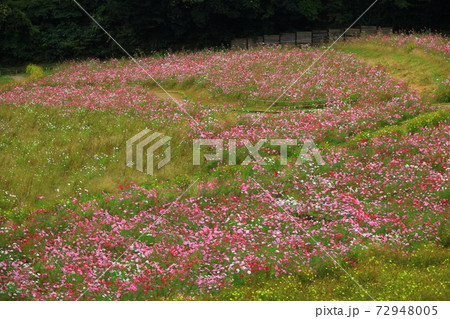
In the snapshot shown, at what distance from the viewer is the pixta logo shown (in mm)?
14335

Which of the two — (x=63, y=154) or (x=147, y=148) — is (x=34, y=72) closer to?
(x=63, y=154)

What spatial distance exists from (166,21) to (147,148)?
20250 millimetres

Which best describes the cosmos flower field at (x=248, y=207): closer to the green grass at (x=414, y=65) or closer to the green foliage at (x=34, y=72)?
the green grass at (x=414, y=65)

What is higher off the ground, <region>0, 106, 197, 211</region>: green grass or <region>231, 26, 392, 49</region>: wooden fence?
<region>231, 26, 392, 49</region>: wooden fence

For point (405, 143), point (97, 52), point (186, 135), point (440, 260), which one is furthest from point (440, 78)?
point (97, 52)

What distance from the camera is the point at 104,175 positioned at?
13703mm

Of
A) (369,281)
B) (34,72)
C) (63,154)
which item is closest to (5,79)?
(34,72)

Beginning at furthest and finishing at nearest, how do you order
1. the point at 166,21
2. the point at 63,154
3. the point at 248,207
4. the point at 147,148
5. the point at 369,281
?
the point at 166,21
the point at 147,148
the point at 63,154
the point at 248,207
the point at 369,281

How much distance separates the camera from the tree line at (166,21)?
31.8m

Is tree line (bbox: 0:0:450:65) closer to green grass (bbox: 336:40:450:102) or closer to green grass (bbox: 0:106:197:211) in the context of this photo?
green grass (bbox: 336:40:450:102)

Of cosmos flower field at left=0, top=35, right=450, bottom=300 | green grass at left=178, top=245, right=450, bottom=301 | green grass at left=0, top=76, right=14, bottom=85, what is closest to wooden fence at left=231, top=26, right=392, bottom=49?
cosmos flower field at left=0, top=35, right=450, bottom=300

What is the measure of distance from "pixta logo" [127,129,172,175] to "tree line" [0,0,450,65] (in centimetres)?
1740

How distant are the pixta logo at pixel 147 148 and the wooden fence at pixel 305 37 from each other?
1652 cm

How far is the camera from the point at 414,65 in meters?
21.1
